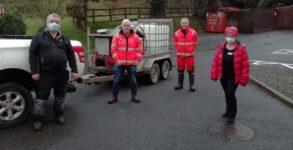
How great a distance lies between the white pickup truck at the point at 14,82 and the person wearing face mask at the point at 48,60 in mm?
265

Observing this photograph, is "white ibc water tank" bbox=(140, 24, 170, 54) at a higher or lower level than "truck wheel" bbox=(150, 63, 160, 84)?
higher

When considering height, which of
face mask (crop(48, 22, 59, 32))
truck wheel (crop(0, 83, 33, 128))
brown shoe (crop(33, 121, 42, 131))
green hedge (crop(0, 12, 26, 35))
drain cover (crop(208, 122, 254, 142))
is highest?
green hedge (crop(0, 12, 26, 35))

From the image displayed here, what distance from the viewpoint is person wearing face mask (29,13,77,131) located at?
5.45 m

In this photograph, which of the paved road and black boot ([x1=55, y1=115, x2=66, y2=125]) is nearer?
the paved road

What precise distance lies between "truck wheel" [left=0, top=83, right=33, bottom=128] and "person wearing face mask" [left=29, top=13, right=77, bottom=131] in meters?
0.26

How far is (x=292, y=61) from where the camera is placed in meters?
13.8

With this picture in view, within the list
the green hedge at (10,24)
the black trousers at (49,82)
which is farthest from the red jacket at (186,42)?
the green hedge at (10,24)

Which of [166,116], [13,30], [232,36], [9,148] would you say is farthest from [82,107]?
[13,30]

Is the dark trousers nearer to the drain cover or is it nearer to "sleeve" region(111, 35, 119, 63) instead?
"sleeve" region(111, 35, 119, 63)

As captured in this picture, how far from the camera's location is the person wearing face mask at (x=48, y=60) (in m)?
5.45

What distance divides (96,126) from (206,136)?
172cm

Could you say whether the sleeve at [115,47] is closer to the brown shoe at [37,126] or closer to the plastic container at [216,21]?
the brown shoe at [37,126]

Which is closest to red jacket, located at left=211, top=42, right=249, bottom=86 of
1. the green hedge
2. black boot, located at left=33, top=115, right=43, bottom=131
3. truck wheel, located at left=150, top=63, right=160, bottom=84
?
black boot, located at left=33, top=115, right=43, bottom=131

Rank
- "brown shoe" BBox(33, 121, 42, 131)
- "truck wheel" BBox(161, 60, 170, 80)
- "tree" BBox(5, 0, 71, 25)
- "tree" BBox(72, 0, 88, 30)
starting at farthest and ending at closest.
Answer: "tree" BBox(72, 0, 88, 30), "tree" BBox(5, 0, 71, 25), "truck wheel" BBox(161, 60, 170, 80), "brown shoe" BBox(33, 121, 42, 131)
